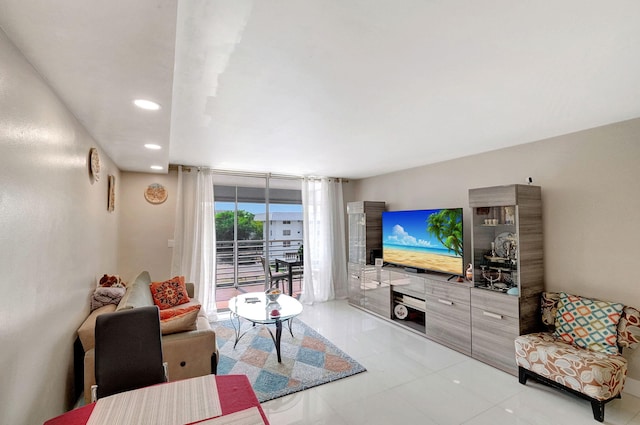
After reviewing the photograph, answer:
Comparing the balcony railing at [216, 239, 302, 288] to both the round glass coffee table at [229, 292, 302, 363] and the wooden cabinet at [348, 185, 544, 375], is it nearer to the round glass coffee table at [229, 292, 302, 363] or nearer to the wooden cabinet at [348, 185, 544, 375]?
the round glass coffee table at [229, 292, 302, 363]

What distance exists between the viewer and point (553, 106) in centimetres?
222

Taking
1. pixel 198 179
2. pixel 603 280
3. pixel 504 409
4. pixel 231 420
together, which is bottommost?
pixel 504 409

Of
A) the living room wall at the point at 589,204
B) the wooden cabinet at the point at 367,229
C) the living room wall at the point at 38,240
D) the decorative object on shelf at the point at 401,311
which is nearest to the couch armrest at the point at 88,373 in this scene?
the living room wall at the point at 38,240

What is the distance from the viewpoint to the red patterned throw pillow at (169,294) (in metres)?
3.57

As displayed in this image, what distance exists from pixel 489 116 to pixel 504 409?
2.37 m

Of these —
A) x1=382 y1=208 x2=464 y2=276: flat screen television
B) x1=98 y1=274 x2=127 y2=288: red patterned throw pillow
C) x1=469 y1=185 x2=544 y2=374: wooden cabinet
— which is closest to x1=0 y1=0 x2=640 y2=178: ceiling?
x1=469 y1=185 x2=544 y2=374: wooden cabinet

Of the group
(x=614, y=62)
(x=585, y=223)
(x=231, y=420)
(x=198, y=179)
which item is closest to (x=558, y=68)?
(x=614, y=62)

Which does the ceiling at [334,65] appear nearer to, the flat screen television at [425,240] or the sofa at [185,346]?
the flat screen television at [425,240]

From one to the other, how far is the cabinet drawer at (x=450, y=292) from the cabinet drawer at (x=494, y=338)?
0.51 ft

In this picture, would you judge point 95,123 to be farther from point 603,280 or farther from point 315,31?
point 603,280

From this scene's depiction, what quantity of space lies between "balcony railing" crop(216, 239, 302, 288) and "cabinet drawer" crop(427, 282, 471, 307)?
119 inches

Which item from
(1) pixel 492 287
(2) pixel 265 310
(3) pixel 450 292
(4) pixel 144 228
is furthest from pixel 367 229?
(4) pixel 144 228

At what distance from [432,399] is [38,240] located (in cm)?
299

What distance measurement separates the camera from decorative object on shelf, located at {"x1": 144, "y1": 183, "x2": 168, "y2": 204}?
169 inches
